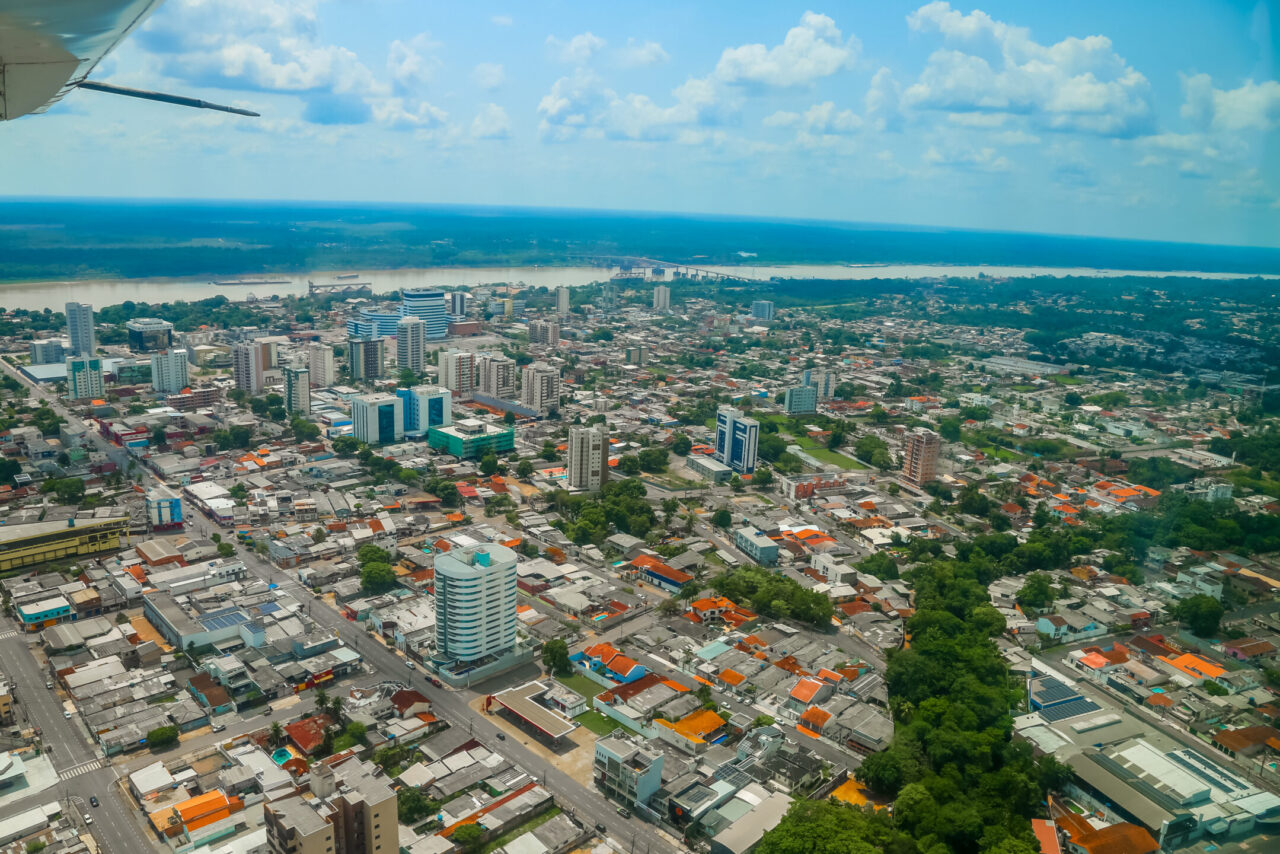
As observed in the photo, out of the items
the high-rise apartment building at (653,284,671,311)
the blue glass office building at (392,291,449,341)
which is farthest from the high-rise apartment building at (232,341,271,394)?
the high-rise apartment building at (653,284,671,311)

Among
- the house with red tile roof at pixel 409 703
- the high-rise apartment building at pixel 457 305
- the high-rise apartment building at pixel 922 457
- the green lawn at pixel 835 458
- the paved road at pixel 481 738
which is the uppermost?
the high-rise apartment building at pixel 457 305

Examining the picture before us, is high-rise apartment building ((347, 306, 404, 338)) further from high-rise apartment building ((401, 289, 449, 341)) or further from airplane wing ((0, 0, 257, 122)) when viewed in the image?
airplane wing ((0, 0, 257, 122))

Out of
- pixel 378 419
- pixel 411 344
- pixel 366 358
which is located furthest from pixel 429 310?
pixel 378 419

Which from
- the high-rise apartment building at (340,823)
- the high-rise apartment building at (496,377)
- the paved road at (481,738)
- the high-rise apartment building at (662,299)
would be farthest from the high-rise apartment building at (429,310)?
the high-rise apartment building at (340,823)

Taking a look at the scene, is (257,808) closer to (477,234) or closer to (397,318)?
(397,318)

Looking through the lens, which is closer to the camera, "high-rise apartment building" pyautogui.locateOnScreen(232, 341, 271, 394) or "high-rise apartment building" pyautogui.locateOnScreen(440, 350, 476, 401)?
"high-rise apartment building" pyautogui.locateOnScreen(232, 341, 271, 394)

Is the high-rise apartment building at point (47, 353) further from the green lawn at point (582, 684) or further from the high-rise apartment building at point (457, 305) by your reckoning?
the green lawn at point (582, 684)

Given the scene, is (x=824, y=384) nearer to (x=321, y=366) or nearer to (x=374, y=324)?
(x=321, y=366)
